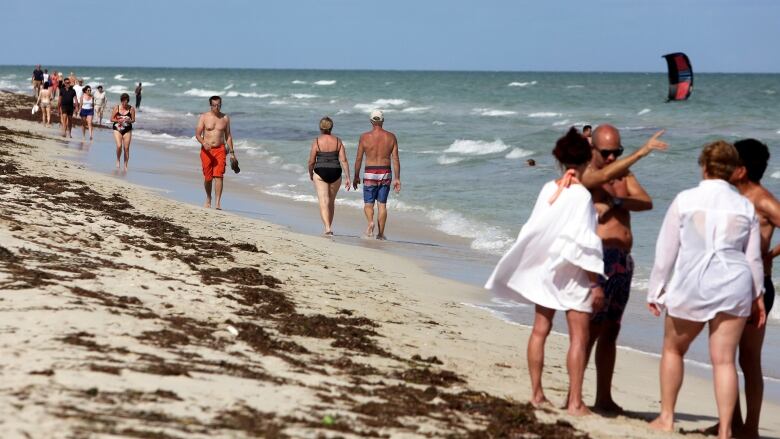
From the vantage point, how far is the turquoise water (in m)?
15.1

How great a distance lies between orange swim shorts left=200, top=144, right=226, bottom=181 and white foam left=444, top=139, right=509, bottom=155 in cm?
1490

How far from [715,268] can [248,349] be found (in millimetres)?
2462

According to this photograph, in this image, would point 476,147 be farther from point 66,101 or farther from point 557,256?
point 557,256

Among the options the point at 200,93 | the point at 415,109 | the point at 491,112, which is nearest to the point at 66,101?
the point at 491,112

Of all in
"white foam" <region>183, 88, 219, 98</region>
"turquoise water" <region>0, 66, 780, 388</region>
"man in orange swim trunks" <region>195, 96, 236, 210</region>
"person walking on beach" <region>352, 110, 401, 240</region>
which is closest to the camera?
"person walking on beach" <region>352, 110, 401, 240</region>

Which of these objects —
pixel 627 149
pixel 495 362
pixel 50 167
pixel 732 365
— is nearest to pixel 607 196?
pixel 732 365

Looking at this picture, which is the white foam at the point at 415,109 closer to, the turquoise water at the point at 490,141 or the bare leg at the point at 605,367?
the turquoise water at the point at 490,141

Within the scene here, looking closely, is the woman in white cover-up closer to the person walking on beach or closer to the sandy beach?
the sandy beach

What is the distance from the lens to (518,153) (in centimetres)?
2900

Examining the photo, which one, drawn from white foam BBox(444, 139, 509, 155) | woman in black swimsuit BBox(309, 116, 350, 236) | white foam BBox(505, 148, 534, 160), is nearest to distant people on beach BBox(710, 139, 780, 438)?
woman in black swimsuit BBox(309, 116, 350, 236)

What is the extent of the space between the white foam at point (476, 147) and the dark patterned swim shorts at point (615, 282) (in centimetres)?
2286

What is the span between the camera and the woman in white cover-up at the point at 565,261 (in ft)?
17.6

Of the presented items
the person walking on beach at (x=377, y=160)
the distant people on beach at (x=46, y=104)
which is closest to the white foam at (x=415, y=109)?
the distant people on beach at (x=46, y=104)

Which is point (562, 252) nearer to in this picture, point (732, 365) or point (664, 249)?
point (664, 249)
